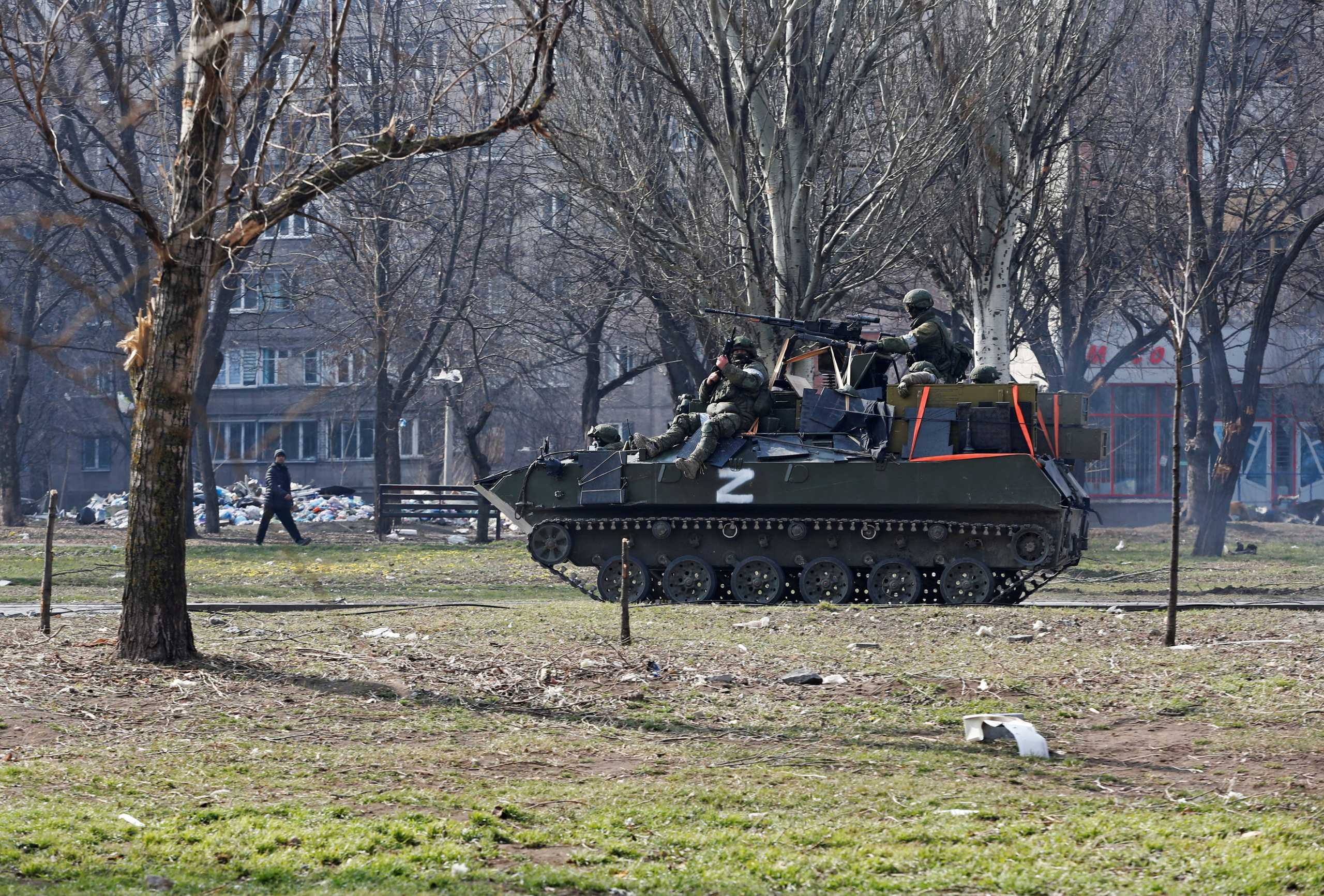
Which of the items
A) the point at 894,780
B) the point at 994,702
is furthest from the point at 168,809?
the point at 994,702

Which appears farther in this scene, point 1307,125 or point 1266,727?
point 1307,125

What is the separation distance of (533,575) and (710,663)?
11.8m

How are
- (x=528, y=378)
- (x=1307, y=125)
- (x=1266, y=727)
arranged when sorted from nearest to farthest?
(x=1266, y=727) < (x=1307, y=125) < (x=528, y=378)

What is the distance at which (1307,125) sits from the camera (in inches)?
1097

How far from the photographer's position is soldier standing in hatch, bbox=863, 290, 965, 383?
1828 centimetres

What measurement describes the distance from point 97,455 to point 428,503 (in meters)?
29.9

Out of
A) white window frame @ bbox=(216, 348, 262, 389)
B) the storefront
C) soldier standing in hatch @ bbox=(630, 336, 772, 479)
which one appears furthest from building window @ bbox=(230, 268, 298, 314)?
the storefront

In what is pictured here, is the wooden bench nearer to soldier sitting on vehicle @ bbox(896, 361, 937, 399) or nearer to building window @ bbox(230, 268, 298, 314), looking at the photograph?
building window @ bbox(230, 268, 298, 314)

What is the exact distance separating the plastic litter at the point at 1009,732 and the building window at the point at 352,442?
4882 centimetres

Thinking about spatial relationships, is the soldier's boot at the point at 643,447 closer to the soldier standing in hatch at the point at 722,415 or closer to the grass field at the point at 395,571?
the soldier standing in hatch at the point at 722,415

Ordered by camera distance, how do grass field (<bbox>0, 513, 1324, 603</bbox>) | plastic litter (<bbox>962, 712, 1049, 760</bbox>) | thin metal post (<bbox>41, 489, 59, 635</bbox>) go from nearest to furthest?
plastic litter (<bbox>962, 712, 1049, 760</bbox>) → thin metal post (<bbox>41, 489, 59, 635</bbox>) → grass field (<bbox>0, 513, 1324, 603</bbox>)

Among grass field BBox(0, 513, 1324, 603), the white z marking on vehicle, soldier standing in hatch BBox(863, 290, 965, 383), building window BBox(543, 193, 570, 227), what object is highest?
building window BBox(543, 193, 570, 227)

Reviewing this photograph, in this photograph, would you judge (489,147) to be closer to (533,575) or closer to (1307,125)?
(533,575)

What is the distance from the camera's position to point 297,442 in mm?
57156
